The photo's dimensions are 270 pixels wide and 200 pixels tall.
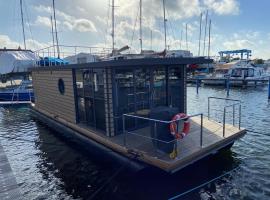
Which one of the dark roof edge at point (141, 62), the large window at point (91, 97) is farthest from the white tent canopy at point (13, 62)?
the dark roof edge at point (141, 62)

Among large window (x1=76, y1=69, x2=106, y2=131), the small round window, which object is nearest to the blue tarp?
the small round window

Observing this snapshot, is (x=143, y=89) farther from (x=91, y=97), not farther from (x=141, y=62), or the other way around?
(x=91, y=97)

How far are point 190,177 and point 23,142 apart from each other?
849 cm

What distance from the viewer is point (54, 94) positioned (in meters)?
12.9

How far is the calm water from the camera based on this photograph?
680 centimetres

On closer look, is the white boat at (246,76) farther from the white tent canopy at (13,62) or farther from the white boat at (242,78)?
the white tent canopy at (13,62)

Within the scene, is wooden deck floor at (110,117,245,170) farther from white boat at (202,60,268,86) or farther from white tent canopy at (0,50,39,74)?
white boat at (202,60,268,86)

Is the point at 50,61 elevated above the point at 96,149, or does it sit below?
above

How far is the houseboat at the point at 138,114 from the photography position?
675 centimetres

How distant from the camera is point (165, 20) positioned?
32.2 m

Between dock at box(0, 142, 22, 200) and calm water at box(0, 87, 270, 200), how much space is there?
18cm

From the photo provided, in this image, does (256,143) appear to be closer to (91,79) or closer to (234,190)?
(234,190)

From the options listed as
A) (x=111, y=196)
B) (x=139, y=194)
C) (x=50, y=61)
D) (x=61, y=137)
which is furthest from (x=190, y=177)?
(x=50, y=61)

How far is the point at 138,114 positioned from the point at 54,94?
589 centimetres
